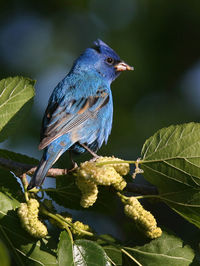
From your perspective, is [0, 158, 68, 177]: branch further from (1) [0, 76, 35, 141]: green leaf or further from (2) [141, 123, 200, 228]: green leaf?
(2) [141, 123, 200, 228]: green leaf

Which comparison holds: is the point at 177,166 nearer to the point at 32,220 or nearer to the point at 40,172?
the point at 32,220

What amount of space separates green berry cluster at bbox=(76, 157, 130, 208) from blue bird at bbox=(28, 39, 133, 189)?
634 mm

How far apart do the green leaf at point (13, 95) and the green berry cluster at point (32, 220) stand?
795mm

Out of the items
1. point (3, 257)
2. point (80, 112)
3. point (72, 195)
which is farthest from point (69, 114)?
point (3, 257)

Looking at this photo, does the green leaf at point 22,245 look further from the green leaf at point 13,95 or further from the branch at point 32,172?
the green leaf at point 13,95

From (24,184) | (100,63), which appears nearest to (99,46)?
(100,63)

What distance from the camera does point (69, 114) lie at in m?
4.27

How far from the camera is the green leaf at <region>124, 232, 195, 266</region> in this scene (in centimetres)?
259

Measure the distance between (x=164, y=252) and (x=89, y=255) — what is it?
54 cm

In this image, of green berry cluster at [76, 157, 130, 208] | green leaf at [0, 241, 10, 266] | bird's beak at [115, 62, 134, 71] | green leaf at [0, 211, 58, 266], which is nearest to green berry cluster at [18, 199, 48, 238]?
Answer: green leaf at [0, 211, 58, 266]

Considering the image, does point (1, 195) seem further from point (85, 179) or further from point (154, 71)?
point (154, 71)

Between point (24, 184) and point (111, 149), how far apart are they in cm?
384

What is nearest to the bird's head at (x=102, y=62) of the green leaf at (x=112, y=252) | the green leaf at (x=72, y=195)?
the green leaf at (x=72, y=195)

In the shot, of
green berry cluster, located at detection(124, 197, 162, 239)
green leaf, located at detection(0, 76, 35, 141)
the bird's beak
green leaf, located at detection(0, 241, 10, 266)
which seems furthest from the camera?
the bird's beak
